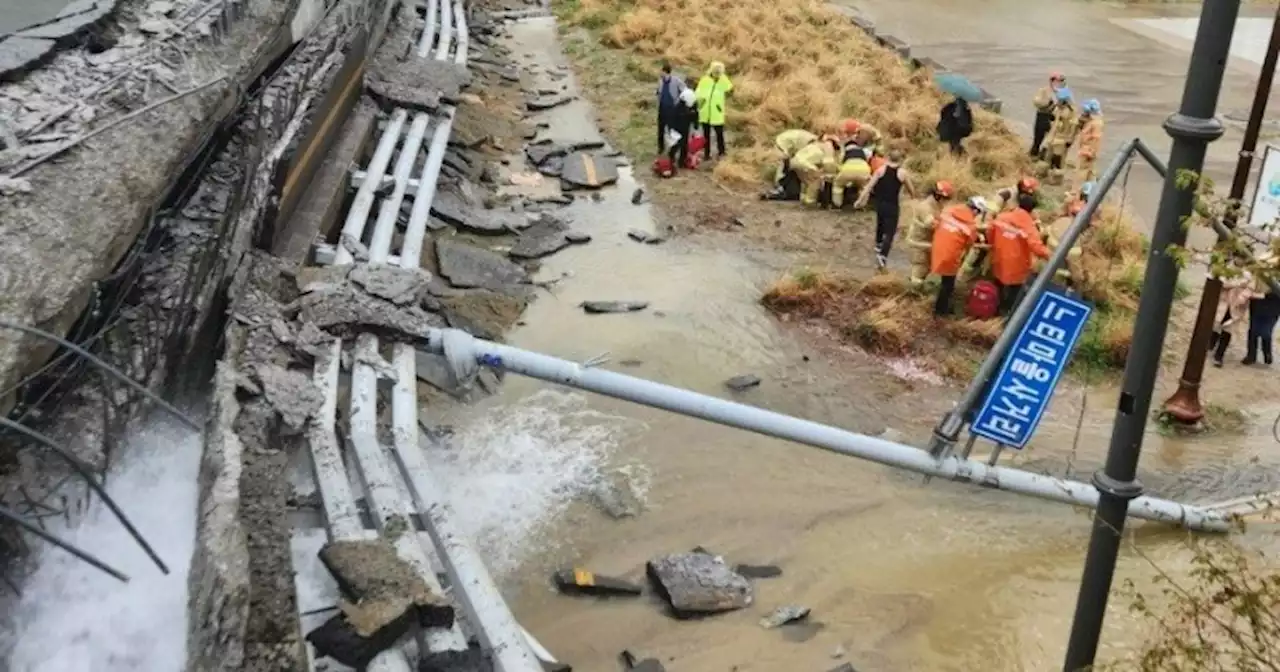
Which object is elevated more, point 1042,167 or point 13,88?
point 13,88

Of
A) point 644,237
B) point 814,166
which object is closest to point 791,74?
point 814,166

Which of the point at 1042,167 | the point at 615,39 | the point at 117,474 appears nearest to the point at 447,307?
the point at 117,474

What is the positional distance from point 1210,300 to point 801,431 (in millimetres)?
4327

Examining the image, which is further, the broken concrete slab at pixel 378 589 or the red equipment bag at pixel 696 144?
the red equipment bag at pixel 696 144

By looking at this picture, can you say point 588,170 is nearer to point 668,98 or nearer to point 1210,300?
point 668,98

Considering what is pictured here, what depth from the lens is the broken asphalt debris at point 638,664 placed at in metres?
6.55

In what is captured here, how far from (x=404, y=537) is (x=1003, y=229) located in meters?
8.15

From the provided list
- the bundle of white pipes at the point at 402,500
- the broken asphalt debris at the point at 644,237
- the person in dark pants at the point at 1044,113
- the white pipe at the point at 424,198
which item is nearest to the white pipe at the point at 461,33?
the white pipe at the point at 424,198

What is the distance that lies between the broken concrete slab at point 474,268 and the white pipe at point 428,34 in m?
6.54

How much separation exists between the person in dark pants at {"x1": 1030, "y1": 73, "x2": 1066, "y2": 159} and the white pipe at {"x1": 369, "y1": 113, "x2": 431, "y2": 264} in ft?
31.3

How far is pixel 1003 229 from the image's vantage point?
Result: 11.5 metres

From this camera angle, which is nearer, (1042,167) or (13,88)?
(13,88)

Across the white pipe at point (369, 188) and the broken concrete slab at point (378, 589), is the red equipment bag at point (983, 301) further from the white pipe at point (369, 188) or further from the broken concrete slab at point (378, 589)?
the broken concrete slab at point (378, 589)

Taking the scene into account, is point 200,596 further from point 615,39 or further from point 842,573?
point 615,39
